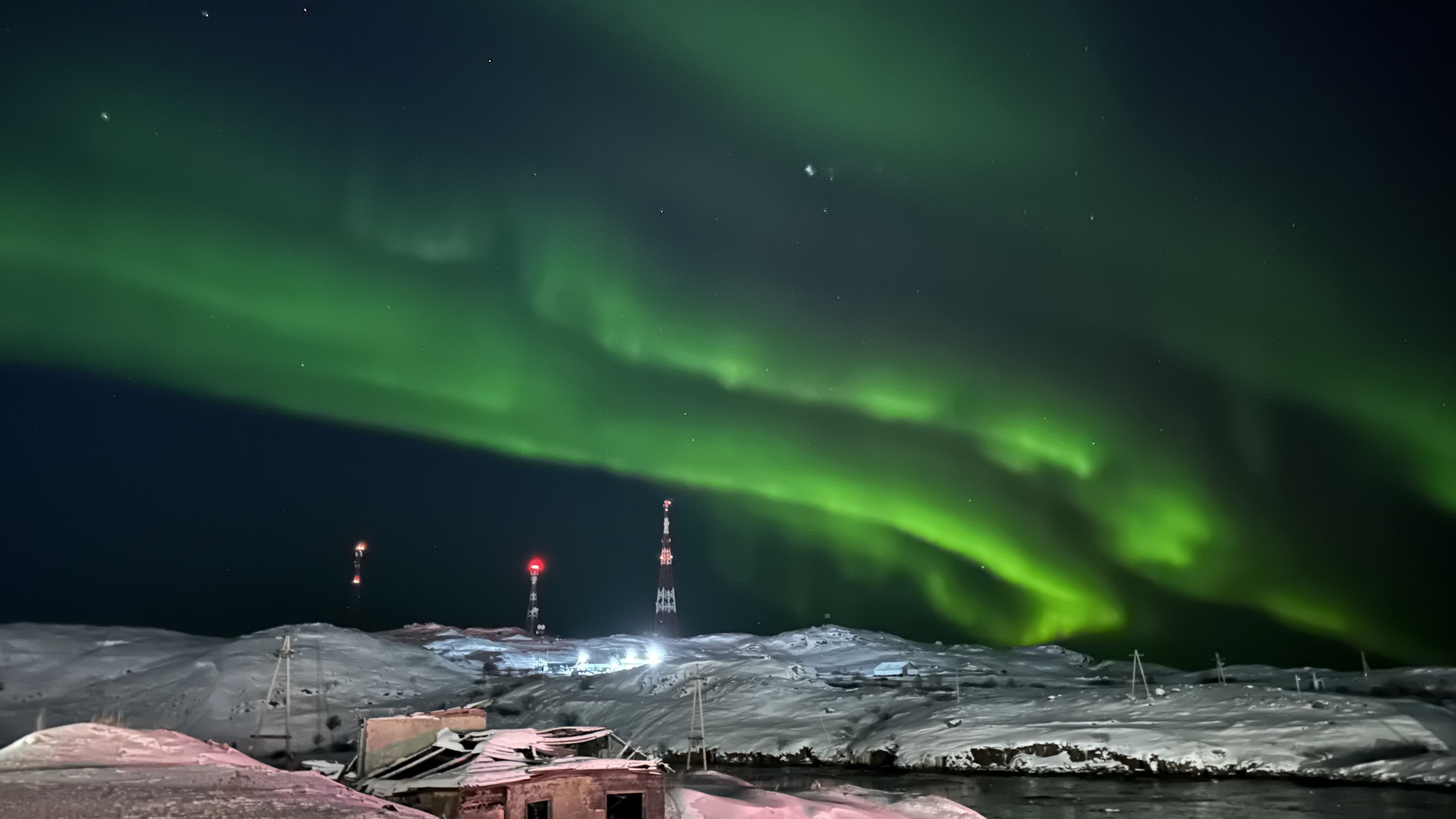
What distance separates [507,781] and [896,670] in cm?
8161

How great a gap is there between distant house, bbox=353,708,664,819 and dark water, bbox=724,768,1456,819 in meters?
19.5

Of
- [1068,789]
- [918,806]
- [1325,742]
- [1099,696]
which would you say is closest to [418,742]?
[918,806]

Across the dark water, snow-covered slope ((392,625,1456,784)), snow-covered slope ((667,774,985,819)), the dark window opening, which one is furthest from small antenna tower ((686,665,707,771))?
the dark window opening

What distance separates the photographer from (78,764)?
17922 millimetres

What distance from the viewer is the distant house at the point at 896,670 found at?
94.6 metres

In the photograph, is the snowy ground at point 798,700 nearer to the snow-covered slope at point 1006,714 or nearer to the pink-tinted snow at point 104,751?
the snow-covered slope at point 1006,714

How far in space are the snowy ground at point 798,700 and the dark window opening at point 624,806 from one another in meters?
33.6

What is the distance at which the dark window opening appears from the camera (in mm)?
26650

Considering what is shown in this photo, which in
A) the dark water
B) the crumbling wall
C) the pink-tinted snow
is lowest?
the dark water

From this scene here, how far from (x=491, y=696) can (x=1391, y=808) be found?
220 feet

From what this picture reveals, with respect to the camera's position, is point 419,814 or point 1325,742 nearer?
point 419,814

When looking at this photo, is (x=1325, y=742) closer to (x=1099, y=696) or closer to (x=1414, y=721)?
(x=1414, y=721)

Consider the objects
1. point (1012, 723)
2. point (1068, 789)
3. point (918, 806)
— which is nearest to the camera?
point (918, 806)

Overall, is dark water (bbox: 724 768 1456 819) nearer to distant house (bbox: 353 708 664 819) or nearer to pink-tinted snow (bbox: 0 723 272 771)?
distant house (bbox: 353 708 664 819)
